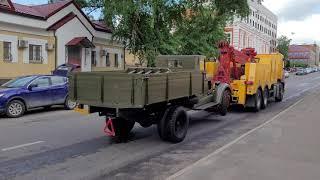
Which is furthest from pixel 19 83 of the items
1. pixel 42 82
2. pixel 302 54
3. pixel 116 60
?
pixel 302 54

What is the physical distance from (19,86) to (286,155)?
10819mm

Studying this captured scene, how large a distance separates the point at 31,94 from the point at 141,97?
842 centimetres

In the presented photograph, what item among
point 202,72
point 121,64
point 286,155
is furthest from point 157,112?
point 121,64

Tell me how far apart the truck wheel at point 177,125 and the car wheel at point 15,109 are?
724cm

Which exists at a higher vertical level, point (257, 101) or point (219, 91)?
point (219, 91)

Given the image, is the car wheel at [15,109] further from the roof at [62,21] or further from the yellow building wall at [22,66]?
the roof at [62,21]

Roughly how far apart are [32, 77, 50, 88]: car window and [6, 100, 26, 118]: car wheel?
1176 millimetres

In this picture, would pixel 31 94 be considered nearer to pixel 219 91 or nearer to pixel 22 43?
pixel 219 91

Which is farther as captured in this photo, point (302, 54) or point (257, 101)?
point (302, 54)

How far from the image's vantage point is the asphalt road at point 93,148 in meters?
8.18

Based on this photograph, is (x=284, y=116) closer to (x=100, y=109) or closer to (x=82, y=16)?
(x=100, y=109)

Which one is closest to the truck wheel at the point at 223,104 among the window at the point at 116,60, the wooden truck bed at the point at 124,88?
the wooden truck bed at the point at 124,88

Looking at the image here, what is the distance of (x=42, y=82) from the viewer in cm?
1811

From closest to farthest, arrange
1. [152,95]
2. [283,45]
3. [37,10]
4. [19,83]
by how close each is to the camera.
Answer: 1. [152,95]
2. [19,83]
3. [37,10]
4. [283,45]
